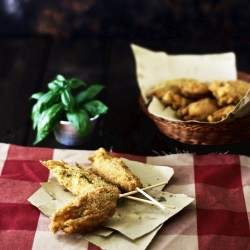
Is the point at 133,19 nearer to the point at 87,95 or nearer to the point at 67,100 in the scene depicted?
the point at 87,95

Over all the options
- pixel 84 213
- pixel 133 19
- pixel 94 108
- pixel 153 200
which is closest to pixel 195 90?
pixel 94 108

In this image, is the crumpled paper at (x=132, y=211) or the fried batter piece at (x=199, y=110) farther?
the fried batter piece at (x=199, y=110)

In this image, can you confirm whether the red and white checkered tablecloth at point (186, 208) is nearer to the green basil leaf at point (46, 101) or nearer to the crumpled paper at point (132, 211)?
the crumpled paper at point (132, 211)

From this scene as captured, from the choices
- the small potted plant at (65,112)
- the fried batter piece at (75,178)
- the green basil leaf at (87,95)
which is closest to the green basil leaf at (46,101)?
the small potted plant at (65,112)

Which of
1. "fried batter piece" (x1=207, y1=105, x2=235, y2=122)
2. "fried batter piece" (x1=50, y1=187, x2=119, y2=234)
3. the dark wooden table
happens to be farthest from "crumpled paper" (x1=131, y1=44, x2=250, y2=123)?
"fried batter piece" (x1=50, y1=187, x2=119, y2=234)

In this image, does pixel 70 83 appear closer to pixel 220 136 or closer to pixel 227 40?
pixel 220 136

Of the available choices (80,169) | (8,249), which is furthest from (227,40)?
(8,249)

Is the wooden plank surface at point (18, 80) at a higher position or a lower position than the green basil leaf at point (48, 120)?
lower
